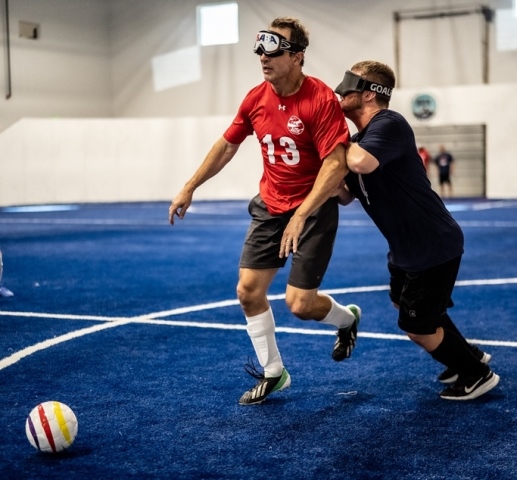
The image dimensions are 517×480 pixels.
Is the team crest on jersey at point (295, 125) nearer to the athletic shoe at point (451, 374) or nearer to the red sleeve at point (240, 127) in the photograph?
the red sleeve at point (240, 127)

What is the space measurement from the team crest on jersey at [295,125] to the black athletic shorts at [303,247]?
0.53 metres

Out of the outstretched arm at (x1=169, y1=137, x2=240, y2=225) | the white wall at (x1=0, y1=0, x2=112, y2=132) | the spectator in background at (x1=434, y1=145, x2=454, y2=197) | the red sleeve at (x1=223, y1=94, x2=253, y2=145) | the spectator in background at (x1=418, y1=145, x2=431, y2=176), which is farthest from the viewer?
the white wall at (x1=0, y1=0, x2=112, y2=132)

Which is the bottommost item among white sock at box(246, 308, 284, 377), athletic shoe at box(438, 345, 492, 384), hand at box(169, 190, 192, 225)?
athletic shoe at box(438, 345, 492, 384)

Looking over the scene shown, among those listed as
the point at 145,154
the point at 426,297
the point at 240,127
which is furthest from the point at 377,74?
the point at 145,154

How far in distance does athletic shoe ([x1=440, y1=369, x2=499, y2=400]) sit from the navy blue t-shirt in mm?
810

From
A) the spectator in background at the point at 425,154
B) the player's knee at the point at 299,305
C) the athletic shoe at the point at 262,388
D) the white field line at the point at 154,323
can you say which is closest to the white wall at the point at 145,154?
the spectator in background at the point at 425,154

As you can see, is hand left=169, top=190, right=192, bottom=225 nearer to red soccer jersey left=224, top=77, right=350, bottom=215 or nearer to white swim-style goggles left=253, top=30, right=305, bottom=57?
red soccer jersey left=224, top=77, right=350, bottom=215

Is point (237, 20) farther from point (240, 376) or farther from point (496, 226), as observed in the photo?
point (240, 376)

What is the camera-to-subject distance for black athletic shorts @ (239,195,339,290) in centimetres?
524

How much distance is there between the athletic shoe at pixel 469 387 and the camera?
509cm

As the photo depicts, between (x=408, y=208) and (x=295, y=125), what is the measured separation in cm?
86

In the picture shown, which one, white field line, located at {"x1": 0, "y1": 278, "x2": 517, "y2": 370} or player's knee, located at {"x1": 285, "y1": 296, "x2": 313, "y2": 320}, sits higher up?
player's knee, located at {"x1": 285, "y1": 296, "x2": 313, "y2": 320}

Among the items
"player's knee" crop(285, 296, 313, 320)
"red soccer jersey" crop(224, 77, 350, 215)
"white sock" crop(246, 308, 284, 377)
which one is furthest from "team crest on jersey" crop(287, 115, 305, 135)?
"white sock" crop(246, 308, 284, 377)

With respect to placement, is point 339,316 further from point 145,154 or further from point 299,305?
point 145,154
